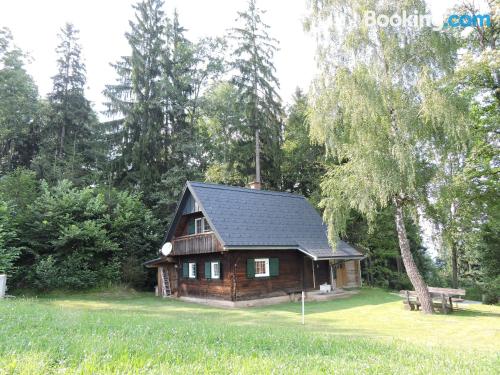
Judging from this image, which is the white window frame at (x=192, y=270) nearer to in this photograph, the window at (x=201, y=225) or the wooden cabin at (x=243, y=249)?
the wooden cabin at (x=243, y=249)

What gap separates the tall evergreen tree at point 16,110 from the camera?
2600 centimetres

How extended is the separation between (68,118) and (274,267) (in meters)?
21.3

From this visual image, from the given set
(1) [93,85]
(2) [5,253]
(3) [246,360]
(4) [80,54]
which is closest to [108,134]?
(1) [93,85]

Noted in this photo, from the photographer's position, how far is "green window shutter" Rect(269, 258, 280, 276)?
17875 millimetres

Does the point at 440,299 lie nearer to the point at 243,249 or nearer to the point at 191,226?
the point at 243,249

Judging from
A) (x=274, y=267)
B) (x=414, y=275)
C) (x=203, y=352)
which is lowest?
(x=203, y=352)

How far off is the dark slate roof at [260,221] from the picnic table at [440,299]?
484cm

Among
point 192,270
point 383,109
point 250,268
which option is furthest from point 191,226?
point 383,109

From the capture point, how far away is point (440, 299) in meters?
13.4

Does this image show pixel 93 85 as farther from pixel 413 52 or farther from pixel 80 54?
pixel 413 52

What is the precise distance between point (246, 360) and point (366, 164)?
9022 millimetres
